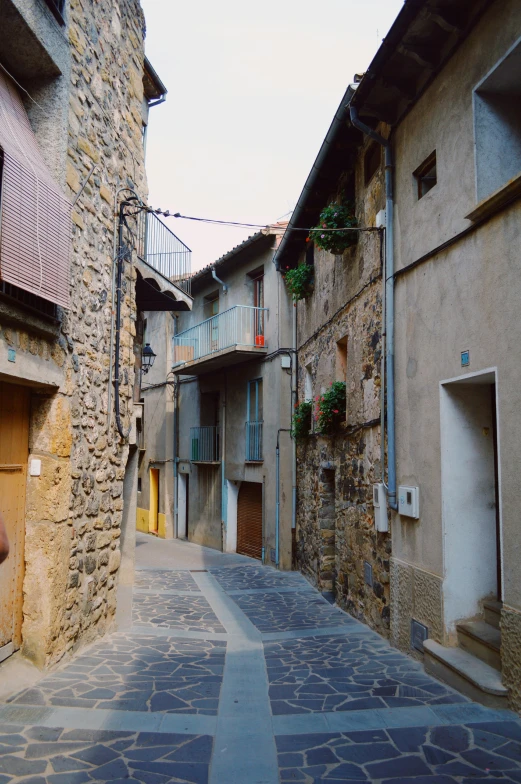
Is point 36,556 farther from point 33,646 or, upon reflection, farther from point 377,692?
point 377,692

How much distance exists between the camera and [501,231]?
468 cm

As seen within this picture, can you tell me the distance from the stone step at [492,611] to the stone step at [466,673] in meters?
0.34

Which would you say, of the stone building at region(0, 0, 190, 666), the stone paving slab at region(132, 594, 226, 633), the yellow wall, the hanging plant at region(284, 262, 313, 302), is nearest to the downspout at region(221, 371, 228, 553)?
the yellow wall

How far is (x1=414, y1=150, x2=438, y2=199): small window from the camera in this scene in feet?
20.7

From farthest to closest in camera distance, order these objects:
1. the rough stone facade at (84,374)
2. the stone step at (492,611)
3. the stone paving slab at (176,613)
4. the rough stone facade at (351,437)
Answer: the stone paving slab at (176,613)
the rough stone facade at (351,437)
the rough stone facade at (84,374)
the stone step at (492,611)

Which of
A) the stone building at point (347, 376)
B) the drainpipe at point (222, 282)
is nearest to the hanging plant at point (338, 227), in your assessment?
the stone building at point (347, 376)

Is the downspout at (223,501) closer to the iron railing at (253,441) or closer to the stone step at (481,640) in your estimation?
the iron railing at (253,441)

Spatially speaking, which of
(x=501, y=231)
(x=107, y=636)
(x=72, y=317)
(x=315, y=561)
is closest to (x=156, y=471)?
(x=315, y=561)

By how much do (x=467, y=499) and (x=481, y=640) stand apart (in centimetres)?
117

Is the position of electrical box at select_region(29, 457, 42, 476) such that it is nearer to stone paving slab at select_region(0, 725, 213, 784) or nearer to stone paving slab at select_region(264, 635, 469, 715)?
stone paving slab at select_region(0, 725, 213, 784)

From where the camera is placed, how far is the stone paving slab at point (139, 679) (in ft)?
15.6

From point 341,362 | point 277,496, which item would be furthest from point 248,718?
point 277,496

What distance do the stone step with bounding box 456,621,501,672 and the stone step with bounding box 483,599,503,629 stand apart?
A: 0.14 feet

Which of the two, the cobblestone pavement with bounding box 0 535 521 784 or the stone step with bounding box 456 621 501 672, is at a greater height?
the stone step with bounding box 456 621 501 672
